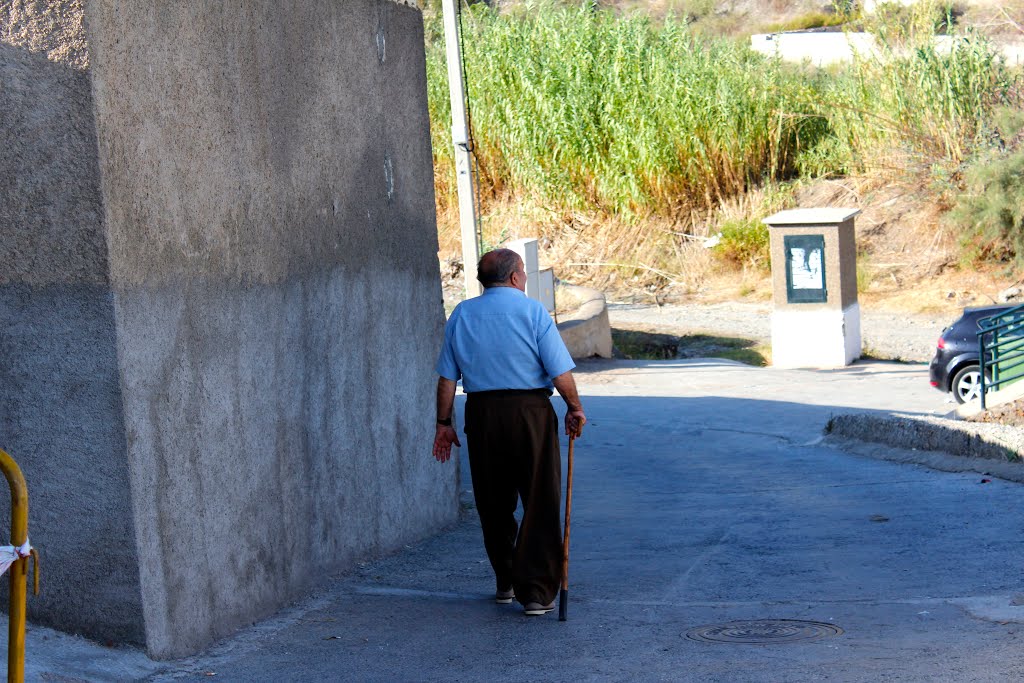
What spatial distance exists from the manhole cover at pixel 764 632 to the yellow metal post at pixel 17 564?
9.04ft

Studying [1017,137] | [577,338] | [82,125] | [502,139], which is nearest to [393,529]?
[82,125]

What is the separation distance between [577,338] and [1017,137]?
1156cm

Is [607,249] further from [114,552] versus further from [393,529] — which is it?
[114,552]

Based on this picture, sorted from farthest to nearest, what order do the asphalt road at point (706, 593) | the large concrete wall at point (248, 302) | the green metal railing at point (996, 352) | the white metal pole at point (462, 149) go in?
the white metal pole at point (462, 149) → the green metal railing at point (996, 352) → the asphalt road at point (706, 593) → the large concrete wall at point (248, 302)

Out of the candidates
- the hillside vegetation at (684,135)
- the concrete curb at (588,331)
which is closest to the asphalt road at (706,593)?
the concrete curb at (588,331)

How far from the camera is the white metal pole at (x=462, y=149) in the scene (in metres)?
16.1

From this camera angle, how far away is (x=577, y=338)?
1664 centimetres

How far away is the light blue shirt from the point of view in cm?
555

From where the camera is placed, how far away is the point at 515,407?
18.3ft

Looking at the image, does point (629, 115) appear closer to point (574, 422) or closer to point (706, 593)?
point (706, 593)

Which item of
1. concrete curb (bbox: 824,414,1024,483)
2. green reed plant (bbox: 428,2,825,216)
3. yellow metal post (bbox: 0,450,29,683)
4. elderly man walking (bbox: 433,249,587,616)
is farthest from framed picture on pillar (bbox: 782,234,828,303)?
yellow metal post (bbox: 0,450,29,683)

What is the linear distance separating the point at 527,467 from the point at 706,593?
1.14m

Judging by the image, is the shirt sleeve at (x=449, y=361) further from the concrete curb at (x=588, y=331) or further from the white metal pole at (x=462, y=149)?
the concrete curb at (x=588, y=331)

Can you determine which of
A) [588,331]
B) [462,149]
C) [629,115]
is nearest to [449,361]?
[462,149]
